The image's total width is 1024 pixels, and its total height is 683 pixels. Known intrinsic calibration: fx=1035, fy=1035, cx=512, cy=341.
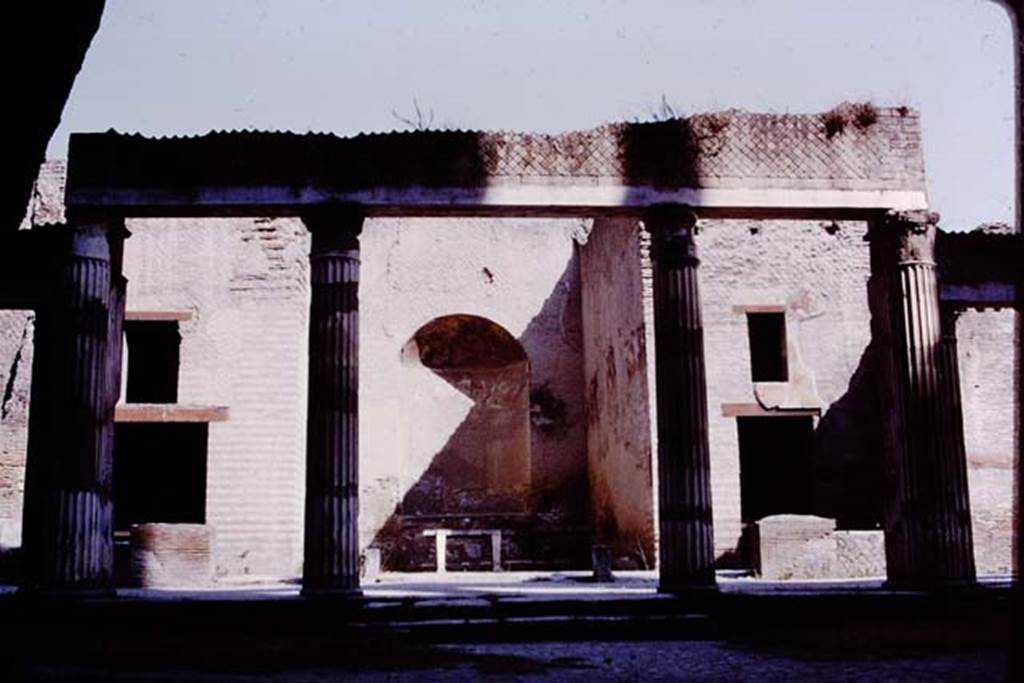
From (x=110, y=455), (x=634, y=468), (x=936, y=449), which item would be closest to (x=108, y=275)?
(x=110, y=455)

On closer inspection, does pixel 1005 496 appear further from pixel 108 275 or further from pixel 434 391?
pixel 108 275

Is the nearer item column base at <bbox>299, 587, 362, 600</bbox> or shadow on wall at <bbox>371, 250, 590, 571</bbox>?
column base at <bbox>299, 587, 362, 600</bbox>

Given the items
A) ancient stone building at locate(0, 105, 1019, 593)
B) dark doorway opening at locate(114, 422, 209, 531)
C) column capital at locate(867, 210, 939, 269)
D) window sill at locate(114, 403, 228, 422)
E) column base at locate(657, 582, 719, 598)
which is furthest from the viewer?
dark doorway opening at locate(114, 422, 209, 531)

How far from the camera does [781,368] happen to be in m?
15.5

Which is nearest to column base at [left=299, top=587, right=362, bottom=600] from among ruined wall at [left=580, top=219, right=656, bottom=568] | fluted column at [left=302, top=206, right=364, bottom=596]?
fluted column at [left=302, top=206, right=364, bottom=596]

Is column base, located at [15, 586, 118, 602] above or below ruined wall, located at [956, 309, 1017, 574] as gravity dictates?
below

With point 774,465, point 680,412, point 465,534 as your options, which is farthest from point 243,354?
point 774,465

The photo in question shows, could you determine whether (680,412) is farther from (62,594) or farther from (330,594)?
(62,594)

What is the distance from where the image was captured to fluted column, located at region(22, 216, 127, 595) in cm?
809

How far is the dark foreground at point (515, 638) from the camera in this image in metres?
5.33


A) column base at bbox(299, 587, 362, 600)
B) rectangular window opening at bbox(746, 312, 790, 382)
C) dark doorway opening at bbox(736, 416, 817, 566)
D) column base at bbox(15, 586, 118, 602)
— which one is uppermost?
rectangular window opening at bbox(746, 312, 790, 382)

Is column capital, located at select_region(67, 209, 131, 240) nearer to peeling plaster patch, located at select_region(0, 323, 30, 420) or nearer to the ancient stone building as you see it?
the ancient stone building

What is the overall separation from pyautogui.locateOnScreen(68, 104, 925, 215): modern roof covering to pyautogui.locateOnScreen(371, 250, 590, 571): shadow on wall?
10370 millimetres

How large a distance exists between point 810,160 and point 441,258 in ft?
37.3
